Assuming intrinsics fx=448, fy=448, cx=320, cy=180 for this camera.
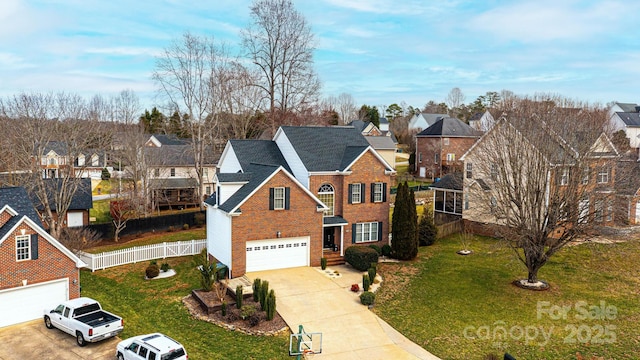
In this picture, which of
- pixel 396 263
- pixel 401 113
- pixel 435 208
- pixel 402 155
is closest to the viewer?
pixel 396 263

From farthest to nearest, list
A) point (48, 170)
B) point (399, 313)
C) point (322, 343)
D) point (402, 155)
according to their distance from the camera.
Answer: point (402, 155) → point (48, 170) → point (399, 313) → point (322, 343)

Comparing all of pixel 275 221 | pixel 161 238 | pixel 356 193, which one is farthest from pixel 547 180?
pixel 161 238

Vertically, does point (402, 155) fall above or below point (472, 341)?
above

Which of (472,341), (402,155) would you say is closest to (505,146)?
(472,341)

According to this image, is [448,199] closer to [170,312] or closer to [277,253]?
[277,253]

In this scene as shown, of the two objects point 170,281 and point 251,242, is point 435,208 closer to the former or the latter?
point 251,242

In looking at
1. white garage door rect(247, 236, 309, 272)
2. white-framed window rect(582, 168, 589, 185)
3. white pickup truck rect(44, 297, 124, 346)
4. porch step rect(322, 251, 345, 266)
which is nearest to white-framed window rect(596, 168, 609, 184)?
white-framed window rect(582, 168, 589, 185)

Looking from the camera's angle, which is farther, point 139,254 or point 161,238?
point 161,238
